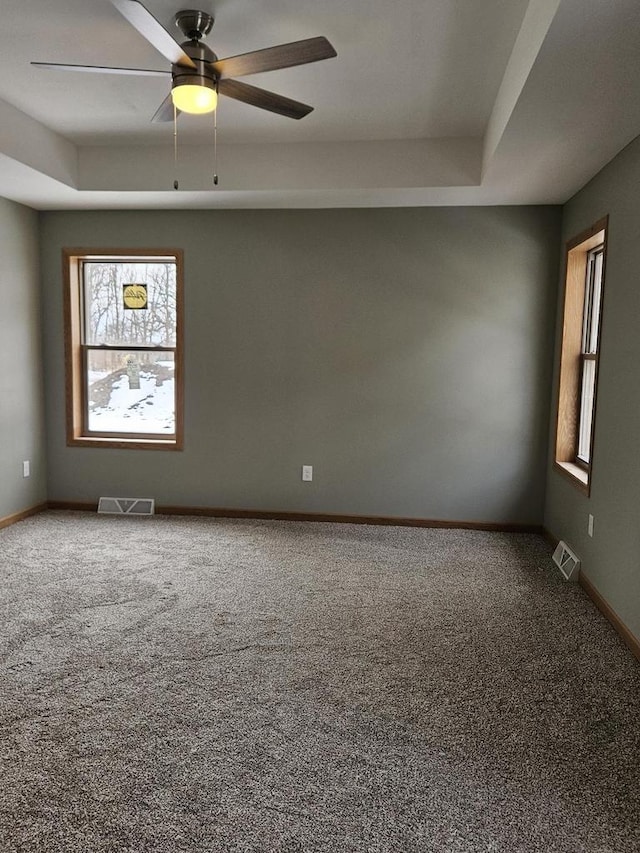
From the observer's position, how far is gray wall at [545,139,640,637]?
9.43 feet

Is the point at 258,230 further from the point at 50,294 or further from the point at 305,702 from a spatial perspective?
the point at 305,702

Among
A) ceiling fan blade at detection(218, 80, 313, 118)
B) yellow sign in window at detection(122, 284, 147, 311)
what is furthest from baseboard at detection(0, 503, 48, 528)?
ceiling fan blade at detection(218, 80, 313, 118)

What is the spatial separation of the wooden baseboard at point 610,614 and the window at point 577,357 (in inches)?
31.2

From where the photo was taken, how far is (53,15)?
2.46m

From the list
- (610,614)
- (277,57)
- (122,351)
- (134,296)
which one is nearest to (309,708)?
(610,614)

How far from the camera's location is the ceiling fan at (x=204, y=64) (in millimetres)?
2158

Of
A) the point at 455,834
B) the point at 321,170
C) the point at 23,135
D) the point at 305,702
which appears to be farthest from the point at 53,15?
the point at 455,834

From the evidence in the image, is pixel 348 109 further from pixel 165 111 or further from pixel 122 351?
pixel 122 351

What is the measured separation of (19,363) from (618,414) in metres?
4.12

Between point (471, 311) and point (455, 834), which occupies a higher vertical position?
point (471, 311)

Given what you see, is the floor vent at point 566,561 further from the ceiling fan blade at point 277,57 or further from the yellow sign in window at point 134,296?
the yellow sign in window at point 134,296

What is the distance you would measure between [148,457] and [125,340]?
97 centimetres

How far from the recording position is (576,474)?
3.87 m

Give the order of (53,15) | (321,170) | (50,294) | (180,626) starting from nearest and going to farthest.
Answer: (53,15), (180,626), (321,170), (50,294)
